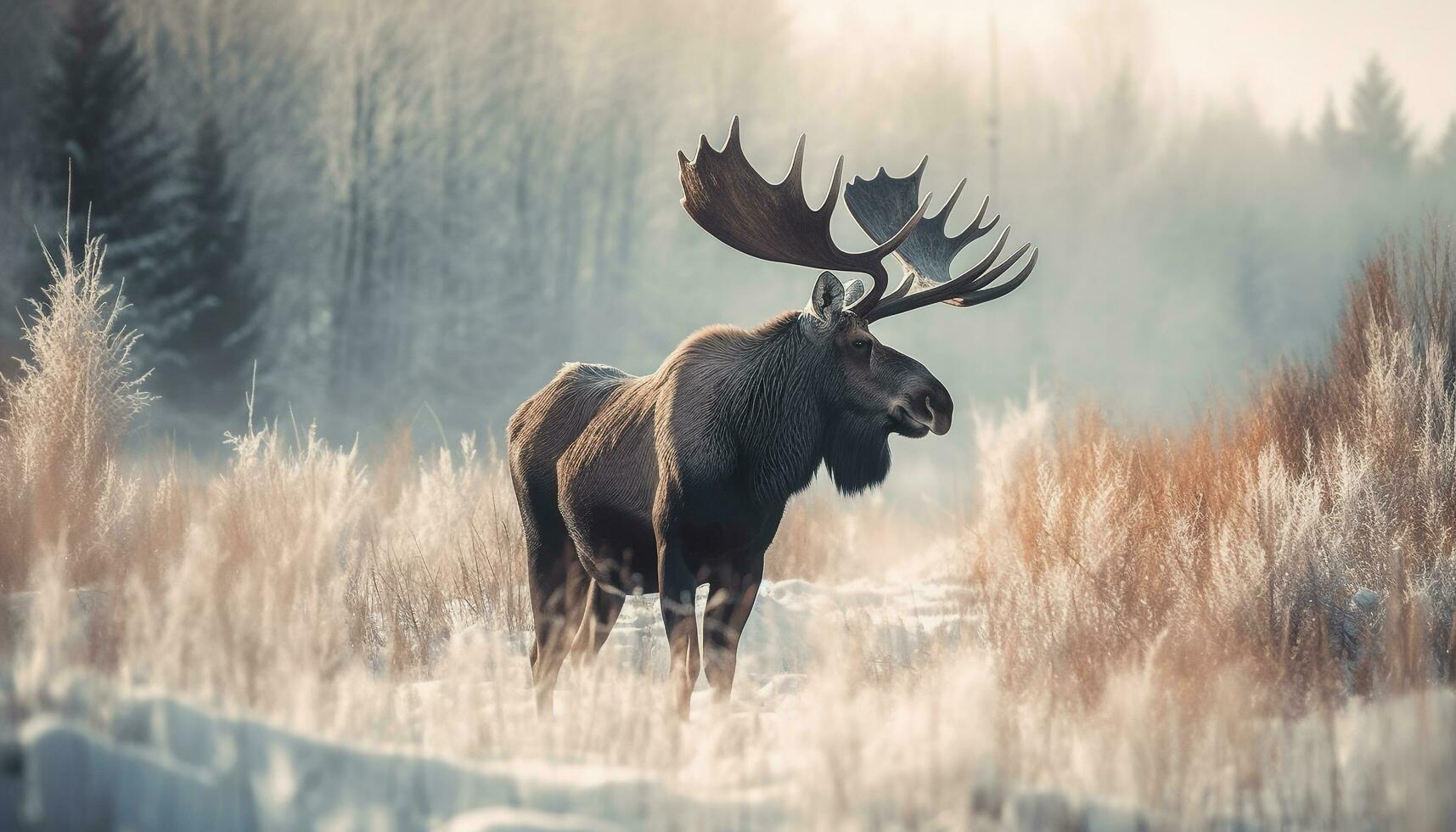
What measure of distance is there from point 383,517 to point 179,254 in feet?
51.0

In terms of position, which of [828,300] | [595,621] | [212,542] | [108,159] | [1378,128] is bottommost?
[595,621]

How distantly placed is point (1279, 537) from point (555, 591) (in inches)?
124

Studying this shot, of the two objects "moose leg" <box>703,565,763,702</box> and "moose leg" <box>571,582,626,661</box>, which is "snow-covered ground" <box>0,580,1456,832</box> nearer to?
"moose leg" <box>703,565,763,702</box>

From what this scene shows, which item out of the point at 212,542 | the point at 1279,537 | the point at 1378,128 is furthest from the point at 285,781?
the point at 1378,128

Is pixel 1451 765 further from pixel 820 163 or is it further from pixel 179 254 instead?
pixel 820 163

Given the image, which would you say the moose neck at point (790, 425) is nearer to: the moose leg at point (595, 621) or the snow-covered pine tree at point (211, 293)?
the moose leg at point (595, 621)

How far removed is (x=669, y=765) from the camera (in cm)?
275

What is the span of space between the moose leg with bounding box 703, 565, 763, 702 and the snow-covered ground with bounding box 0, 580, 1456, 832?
437 millimetres

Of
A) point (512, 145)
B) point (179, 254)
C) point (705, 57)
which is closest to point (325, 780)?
point (179, 254)

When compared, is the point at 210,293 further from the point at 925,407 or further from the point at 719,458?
the point at 925,407

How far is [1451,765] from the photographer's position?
2705 millimetres

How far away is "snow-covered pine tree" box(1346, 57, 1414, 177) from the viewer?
35406 millimetres

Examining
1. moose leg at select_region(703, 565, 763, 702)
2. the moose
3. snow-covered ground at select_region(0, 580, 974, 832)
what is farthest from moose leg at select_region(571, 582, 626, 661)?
snow-covered ground at select_region(0, 580, 974, 832)

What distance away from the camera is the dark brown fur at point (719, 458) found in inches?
150
